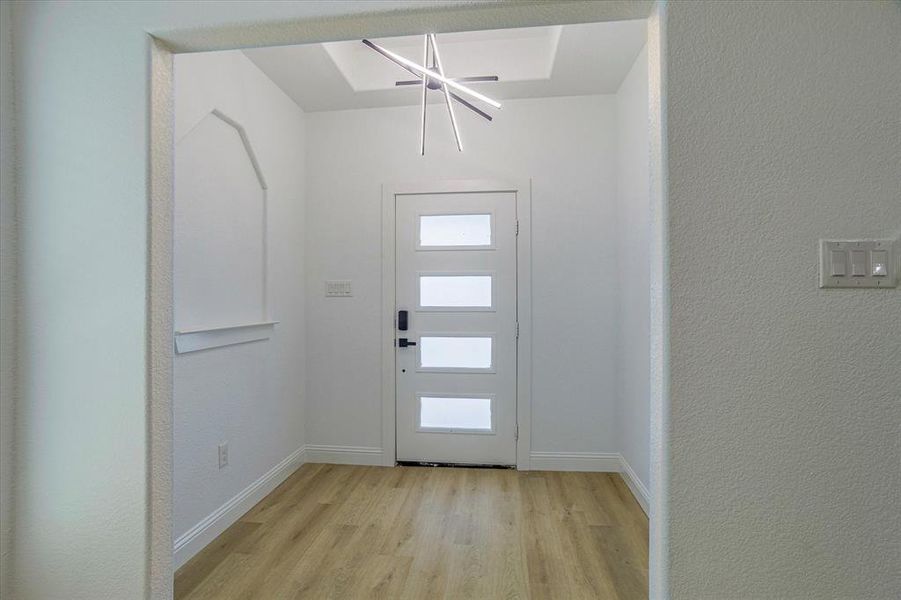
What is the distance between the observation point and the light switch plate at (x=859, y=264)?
1.07m

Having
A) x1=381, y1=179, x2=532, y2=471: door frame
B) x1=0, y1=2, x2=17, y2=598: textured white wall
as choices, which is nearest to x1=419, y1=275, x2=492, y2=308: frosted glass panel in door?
x1=381, y1=179, x2=532, y2=471: door frame

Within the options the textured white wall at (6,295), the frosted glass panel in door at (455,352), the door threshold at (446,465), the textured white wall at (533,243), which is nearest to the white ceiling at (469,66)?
the textured white wall at (533,243)

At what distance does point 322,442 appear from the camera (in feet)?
10.7

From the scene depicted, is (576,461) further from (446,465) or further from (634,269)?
(634,269)

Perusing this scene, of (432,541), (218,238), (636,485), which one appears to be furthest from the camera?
(636,485)

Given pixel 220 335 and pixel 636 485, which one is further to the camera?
pixel 636 485

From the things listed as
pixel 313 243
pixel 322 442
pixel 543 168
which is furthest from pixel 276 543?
pixel 543 168

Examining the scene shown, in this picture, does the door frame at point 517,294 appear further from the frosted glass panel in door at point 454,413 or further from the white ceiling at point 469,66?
the white ceiling at point 469,66

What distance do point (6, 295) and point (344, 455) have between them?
2314 mm

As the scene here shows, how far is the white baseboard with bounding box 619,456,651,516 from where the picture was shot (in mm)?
2504

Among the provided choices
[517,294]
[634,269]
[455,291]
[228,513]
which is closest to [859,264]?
[634,269]

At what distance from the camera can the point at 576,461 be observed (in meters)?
3.07

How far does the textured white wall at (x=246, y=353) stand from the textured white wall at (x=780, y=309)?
2036mm

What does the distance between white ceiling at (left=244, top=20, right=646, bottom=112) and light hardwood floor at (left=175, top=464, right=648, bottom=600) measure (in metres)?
2.64
